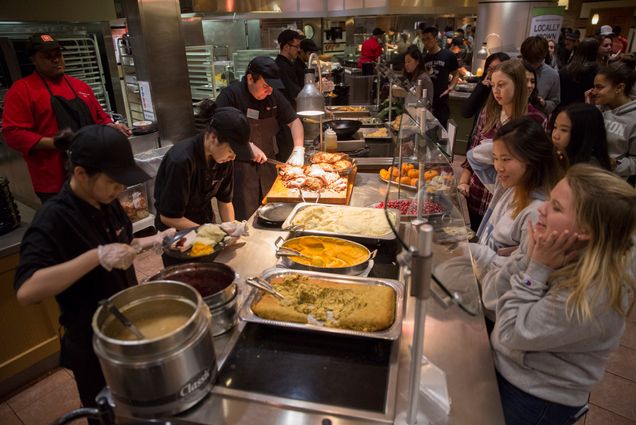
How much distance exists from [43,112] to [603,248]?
3708 mm

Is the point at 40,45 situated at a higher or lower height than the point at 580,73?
higher

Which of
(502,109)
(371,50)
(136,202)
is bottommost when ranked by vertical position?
(136,202)

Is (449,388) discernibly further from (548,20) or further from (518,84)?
(548,20)

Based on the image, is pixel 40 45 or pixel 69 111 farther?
pixel 69 111

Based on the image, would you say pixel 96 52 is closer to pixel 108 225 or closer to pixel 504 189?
pixel 108 225

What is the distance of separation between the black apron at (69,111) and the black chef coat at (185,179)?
1479 millimetres

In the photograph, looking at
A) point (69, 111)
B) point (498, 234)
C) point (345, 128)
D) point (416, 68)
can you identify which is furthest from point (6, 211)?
point (416, 68)

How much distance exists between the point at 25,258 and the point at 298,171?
78.9 inches

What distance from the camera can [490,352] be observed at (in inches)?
57.1

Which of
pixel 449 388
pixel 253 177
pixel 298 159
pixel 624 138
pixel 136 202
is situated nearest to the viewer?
pixel 449 388

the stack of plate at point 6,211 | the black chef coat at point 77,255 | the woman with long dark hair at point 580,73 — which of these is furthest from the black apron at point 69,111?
the woman with long dark hair at point 580,73

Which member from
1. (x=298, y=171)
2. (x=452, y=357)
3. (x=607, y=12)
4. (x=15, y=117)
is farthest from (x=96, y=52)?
(x=607, y=12)

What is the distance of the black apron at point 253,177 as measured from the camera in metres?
3.82

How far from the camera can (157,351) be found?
105cm
